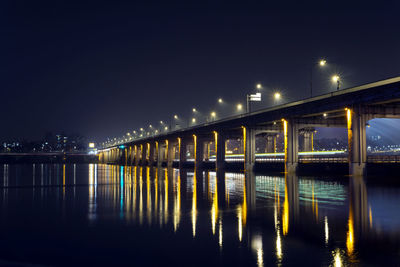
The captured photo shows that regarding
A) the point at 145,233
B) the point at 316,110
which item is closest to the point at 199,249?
the point at 145,233

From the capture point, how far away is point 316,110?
54.9 metres

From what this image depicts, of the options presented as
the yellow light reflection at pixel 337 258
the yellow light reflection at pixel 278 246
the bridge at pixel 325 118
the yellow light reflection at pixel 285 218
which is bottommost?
the yellow light reflection at pixel 285 218

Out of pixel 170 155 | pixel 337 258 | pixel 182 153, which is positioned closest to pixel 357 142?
pixel 337 258

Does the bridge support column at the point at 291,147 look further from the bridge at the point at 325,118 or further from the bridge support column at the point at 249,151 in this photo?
the bridge support column at the point at 249,151

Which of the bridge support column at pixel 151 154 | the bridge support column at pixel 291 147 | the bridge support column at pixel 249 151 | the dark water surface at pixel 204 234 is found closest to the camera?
the dark water surface at pixel 204 234

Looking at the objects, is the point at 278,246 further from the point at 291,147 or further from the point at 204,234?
the point at 291,147

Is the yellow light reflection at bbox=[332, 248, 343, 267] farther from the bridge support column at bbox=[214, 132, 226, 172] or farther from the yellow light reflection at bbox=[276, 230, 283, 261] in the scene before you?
the bridge support column at bbox=[214, 132, 226, 172]

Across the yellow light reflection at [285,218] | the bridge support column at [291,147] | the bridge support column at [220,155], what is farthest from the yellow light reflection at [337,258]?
the bridge support column at [220,155]

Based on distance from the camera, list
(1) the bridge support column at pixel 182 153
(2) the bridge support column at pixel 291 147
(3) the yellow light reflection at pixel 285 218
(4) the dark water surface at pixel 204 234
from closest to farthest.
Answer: (4) the dark water surface at pixel 204 234 < (3) the yellow light reflection at pixel 285 218 < (2) the bridge support column at pixel 291 147 < (1) the bridge support column at pixel 182 153

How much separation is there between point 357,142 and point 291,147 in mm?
15304

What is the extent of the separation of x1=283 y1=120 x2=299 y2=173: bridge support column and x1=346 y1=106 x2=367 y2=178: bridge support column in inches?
536

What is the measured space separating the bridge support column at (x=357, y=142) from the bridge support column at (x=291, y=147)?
13606 millimetres

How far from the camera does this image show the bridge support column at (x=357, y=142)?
46500 millimetres

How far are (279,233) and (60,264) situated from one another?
7.33 metres
